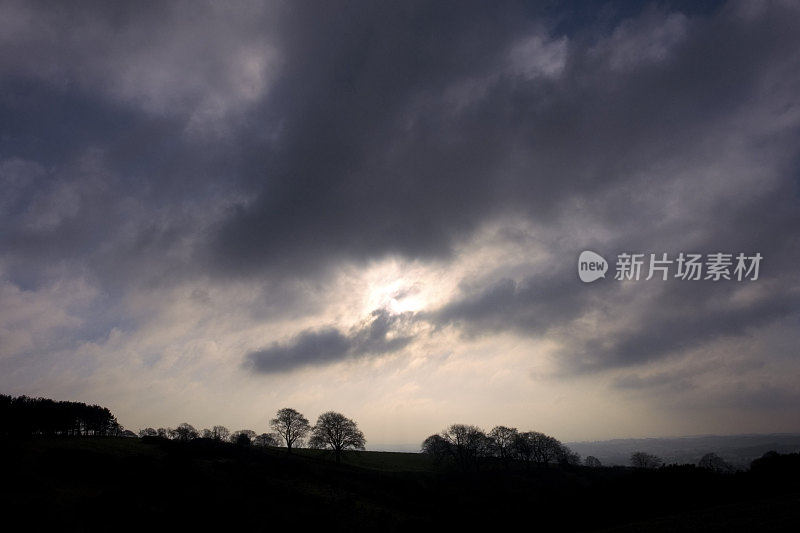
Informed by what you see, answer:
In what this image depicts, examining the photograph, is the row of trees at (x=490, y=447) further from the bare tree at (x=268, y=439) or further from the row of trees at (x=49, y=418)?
the row of trees at (x=49, y=418)

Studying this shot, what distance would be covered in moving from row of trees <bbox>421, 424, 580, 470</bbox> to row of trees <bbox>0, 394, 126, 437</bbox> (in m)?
104

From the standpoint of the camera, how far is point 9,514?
3256 centimetres

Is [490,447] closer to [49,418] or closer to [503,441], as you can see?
[503,441]

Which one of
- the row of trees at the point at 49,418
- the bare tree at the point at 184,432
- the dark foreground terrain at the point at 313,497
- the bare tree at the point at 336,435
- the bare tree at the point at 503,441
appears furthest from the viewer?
the bare tree at the point at 184,432

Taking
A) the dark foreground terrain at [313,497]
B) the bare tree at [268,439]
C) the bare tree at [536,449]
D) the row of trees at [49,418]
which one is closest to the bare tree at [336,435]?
the dark foreground terrain at [313,497]

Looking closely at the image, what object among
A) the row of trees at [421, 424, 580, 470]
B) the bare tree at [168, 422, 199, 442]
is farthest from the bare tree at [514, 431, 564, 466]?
the bare tree at [168, 422, 199, 442]

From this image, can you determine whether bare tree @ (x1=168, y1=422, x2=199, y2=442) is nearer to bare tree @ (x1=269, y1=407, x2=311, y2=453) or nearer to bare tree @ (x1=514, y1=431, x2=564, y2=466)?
bare tree @ (x1=269, y1=407, x2=311, y2=453)

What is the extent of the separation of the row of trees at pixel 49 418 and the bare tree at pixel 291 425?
59.8m

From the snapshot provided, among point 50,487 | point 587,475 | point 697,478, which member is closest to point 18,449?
point 50,487

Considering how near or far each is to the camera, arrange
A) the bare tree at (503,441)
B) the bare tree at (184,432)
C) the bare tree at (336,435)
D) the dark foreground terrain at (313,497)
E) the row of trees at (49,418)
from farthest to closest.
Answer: the bare tree at (184,432) → the bare tree at (503,441) → the bare tree at (336,435) → the row of trees at (49,418) → the dark foreground terrain at (313,497)

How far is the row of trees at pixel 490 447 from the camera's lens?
11656 cm

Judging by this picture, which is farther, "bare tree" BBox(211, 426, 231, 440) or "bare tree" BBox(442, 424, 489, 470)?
"bare tree" BBox(211, 426, 231, 440)

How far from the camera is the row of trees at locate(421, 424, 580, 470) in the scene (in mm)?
116562

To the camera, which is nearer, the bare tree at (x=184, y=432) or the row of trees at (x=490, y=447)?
the row of trees at (x=490, y=447)
